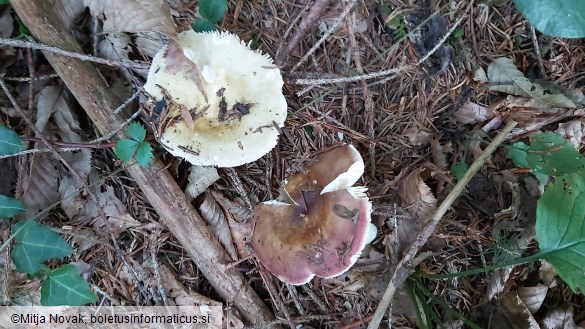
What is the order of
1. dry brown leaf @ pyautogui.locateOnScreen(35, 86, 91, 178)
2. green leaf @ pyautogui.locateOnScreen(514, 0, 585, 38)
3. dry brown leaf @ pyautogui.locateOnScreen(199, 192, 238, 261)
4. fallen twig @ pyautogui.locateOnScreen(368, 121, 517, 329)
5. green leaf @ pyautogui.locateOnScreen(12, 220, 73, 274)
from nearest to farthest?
green leaf @ pyautogui.locateOnScreen(514, 0, 585, 38), green leaf @ pyautogui.locateOnScreen(12, 220, 73, 274), fallen twig @ pyautogui.locateOnScreen(368, 121, 517, 329), dry brown leaf @ pyautogui.locateOnScreen(35, 86, 91, 178), dry brown leaf @ pyautogui.locateOnScreen(199, 192, 238, 261)

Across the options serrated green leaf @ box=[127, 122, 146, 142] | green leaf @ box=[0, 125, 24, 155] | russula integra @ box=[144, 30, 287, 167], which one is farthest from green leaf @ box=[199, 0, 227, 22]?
green leaf @ box=[0, 125, 24, 155]

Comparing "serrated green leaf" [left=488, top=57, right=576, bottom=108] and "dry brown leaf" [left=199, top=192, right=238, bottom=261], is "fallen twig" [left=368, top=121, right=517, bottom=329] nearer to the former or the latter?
"serrated green leaf" [left=488, top=57, right=576, bottom=108]

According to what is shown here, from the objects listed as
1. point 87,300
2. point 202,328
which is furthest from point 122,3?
point 202,328

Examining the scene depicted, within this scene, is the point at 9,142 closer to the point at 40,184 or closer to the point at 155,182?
the point at 40,184

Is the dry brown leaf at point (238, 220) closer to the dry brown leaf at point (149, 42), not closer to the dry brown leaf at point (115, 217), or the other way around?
the dry brown leaf at point (115, 217)

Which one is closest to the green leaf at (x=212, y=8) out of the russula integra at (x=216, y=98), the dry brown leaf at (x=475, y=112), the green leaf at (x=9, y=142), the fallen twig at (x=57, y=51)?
the russula integra at (x=216, y=98)

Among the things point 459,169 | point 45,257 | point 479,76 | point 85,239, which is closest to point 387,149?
point 459,169
